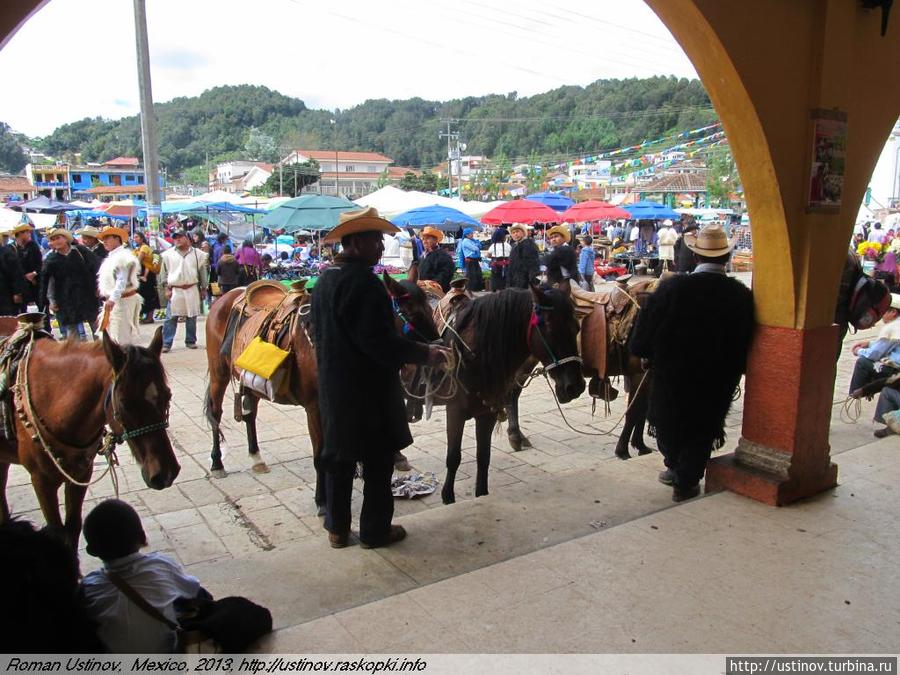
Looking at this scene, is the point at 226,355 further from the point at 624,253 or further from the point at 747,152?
the point at 624,253

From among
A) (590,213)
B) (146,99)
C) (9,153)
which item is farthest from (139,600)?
(9,153)

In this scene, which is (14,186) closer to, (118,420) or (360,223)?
(118,420)

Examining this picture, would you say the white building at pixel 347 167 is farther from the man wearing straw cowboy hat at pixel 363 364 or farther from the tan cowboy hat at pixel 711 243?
the man wearing straw cowboy hat at pixel 363 364

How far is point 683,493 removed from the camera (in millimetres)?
4094

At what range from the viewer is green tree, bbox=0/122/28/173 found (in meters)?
86.7

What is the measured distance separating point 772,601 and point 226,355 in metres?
4.43

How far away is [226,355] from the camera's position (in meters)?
5.43

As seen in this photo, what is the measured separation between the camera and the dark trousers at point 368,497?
11.2 ft

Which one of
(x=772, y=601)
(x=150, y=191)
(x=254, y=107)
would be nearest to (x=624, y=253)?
(x=150, y=191)

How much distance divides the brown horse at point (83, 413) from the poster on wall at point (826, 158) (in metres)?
3.68

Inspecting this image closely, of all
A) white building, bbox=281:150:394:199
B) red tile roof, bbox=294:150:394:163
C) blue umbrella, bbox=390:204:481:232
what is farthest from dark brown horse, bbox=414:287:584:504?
red tile roof, bbox=294:150:394:163

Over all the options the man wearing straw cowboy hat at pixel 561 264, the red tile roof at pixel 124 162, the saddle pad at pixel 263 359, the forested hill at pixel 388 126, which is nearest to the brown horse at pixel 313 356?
the saddle pad at pixel 263 359

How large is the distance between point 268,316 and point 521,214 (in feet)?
41.0

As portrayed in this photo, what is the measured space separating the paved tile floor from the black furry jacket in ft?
1.63
